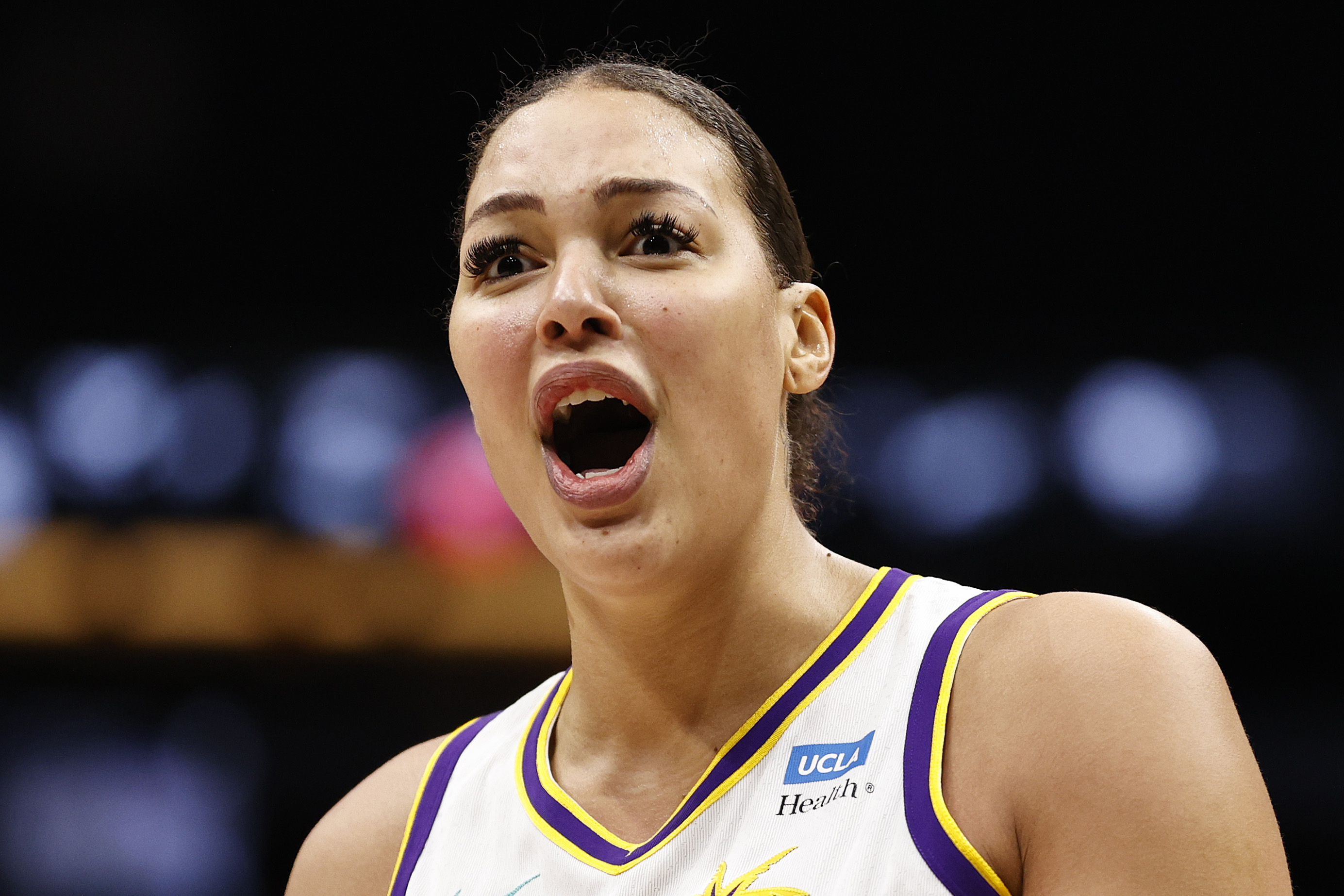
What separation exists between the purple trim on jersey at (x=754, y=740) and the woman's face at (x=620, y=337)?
0.60ft

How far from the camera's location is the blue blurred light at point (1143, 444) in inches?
146

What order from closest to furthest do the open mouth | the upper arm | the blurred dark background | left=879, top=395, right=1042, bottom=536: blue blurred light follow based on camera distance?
the upper arm < the open mouth < the blurred dark background < left=879, top=395, right=1042, bottom=536: blue blurred light

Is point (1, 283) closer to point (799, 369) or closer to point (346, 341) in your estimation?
point (346, 341)

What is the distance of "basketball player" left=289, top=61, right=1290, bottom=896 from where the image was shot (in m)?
1.18

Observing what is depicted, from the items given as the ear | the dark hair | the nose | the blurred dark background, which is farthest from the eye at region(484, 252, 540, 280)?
the blurred dark background

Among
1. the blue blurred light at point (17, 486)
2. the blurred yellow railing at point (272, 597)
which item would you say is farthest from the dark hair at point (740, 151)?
the blue blurred light at point (17, 486)

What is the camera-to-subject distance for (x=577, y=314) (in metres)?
1.43

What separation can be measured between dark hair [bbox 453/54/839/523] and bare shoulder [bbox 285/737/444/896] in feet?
2.46

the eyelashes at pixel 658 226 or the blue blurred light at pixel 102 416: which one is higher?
the eyelashes at pixel 658 226

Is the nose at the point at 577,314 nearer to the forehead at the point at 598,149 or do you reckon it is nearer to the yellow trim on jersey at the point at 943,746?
the forehead at the point at 598,149

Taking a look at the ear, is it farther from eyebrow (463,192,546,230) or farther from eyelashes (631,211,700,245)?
eyebrow (463,192,546,230)

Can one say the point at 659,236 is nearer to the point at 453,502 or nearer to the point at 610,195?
the point at 610,195

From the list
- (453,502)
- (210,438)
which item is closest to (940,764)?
(453,502)

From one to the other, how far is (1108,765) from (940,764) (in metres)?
0.19
